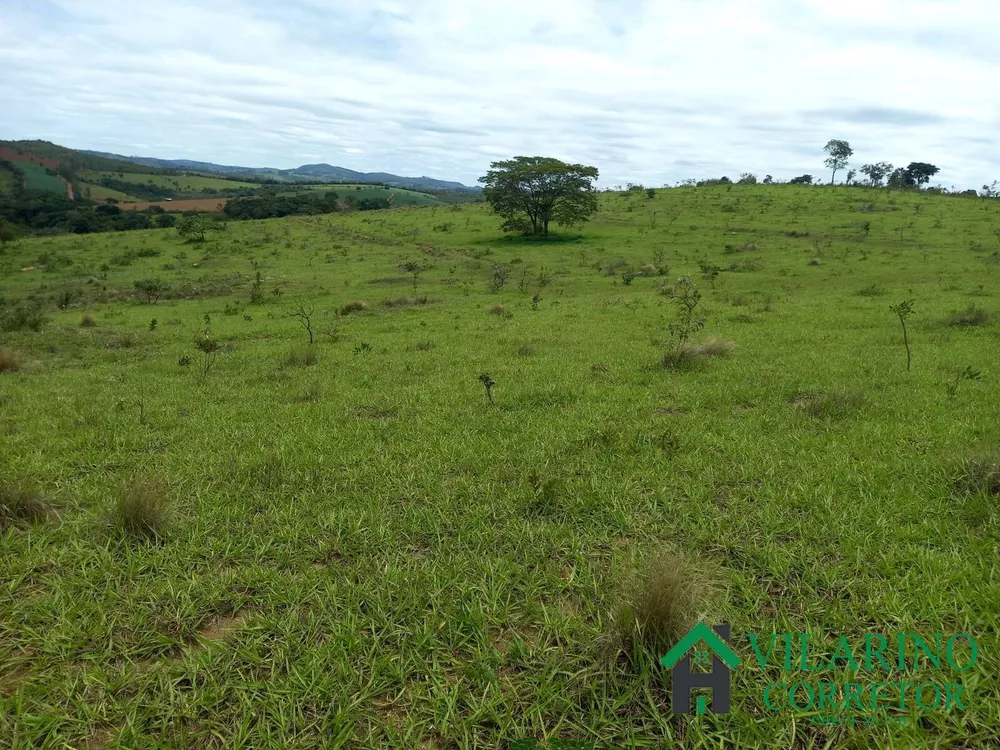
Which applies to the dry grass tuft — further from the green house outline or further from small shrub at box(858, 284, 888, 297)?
small shrub at box(858, 284, 888, 297)

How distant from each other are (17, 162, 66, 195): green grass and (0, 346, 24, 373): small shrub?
392ft

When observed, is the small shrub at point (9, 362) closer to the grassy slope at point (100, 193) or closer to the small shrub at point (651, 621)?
the small shrub at point (651, 621)

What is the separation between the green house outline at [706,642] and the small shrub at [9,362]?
1476cm

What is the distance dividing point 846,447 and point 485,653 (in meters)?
4.89

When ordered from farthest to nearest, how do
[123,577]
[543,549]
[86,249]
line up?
[86,249], [543,549], [123,577]

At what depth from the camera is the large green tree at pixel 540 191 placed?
4322 cm

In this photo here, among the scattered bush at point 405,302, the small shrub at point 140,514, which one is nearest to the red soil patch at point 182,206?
the scattered bush at point 405,302

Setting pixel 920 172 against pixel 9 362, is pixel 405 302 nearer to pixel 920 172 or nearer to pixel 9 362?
pixel 9 362

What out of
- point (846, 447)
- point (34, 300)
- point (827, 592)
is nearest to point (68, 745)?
point (827, 592)

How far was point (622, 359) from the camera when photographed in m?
11.6

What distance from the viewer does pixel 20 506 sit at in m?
4.91

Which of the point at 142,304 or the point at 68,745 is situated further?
the point at 142,304

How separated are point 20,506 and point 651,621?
5392mm

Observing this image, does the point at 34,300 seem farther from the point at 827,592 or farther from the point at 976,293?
the point at 976,293
